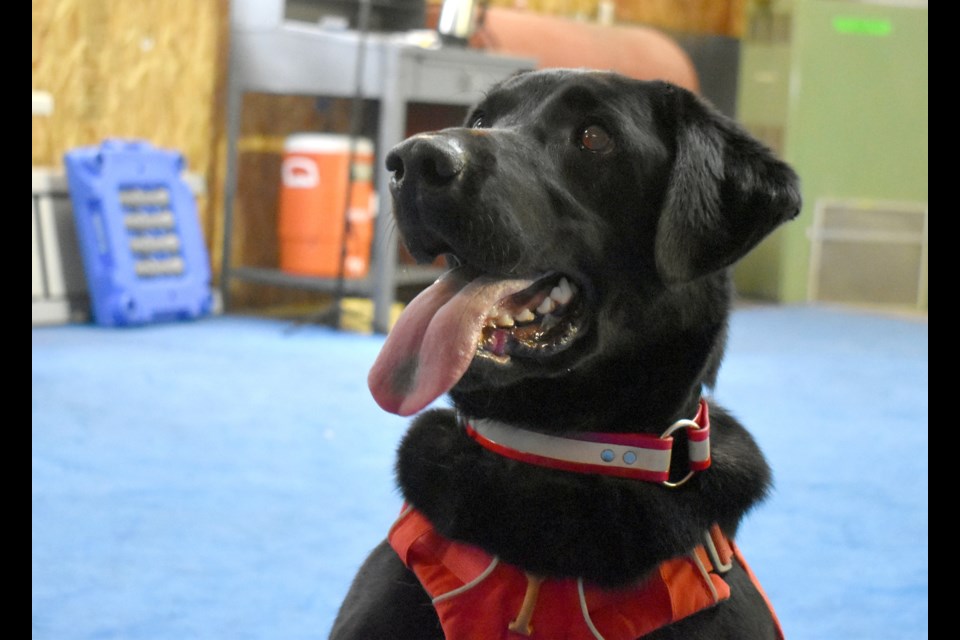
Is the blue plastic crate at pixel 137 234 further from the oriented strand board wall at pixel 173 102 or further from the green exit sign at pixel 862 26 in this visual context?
the green exit sign at pixel 862 26

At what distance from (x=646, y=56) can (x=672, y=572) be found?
6.41 m

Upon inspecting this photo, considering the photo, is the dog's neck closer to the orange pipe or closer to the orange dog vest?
the orange dog vest

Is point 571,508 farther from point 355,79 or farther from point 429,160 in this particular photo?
point 355,79

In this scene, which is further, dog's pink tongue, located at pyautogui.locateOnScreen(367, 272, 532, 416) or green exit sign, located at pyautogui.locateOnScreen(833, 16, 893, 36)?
green exit sign, located at pyautogui.locateOnScreen(833, 16, 893, 36)

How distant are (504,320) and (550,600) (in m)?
0.34

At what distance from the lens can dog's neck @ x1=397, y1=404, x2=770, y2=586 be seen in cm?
132

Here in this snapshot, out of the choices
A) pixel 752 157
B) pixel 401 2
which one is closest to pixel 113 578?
pixel 752 157

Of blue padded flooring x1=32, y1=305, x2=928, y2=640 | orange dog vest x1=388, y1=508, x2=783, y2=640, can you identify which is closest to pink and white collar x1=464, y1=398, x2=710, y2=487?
orange dog vest x1=388, y1=508, x2=783, y2=640

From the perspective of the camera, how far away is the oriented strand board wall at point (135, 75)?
215 inches

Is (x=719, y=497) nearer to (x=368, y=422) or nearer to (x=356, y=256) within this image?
(x=368, y=422)

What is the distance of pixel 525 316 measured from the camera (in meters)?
1.43

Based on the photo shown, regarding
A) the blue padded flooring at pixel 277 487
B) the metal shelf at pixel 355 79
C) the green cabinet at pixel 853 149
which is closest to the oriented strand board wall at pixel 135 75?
the metal shelf at pixel 355 79

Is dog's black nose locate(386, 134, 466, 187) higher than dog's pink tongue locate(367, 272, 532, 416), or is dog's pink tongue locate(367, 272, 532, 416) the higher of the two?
dog's black nose locate(386, 134, 466, 187)


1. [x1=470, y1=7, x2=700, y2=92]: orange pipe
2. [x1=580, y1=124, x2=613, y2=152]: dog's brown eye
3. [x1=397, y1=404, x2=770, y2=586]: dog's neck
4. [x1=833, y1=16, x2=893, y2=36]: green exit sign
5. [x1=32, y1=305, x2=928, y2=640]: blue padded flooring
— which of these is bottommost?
[x1=32, y1=305, x2=928, y2=640]: blue padded flooring
